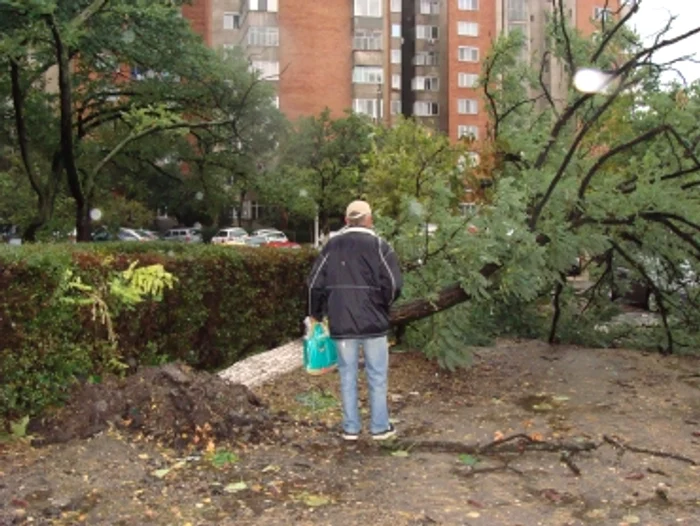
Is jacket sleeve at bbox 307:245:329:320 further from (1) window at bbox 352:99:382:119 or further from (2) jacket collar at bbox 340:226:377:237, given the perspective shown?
(1) window at bbox 352:99:382:119

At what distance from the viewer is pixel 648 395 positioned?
22.6 feet

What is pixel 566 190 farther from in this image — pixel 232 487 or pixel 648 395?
pixel 232 487

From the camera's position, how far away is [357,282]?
212 inches

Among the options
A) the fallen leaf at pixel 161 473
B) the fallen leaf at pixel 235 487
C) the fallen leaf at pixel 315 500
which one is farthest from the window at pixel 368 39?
the fallen leaf at pixel 315 500

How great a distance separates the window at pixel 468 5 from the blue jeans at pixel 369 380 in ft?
217

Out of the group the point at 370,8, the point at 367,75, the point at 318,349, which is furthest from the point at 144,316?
the point at 370,8

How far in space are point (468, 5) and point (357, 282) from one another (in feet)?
219

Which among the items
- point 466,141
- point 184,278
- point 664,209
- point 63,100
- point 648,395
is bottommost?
point 648,395

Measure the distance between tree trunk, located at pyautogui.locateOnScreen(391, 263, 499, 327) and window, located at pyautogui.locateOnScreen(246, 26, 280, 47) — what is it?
53.3 metres

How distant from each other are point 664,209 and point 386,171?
35.1ft

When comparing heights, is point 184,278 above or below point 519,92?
below

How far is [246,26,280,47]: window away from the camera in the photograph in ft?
189

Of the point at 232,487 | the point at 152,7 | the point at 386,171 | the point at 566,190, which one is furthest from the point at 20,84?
the point at 232,487

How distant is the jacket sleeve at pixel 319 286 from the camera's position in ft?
18.2
